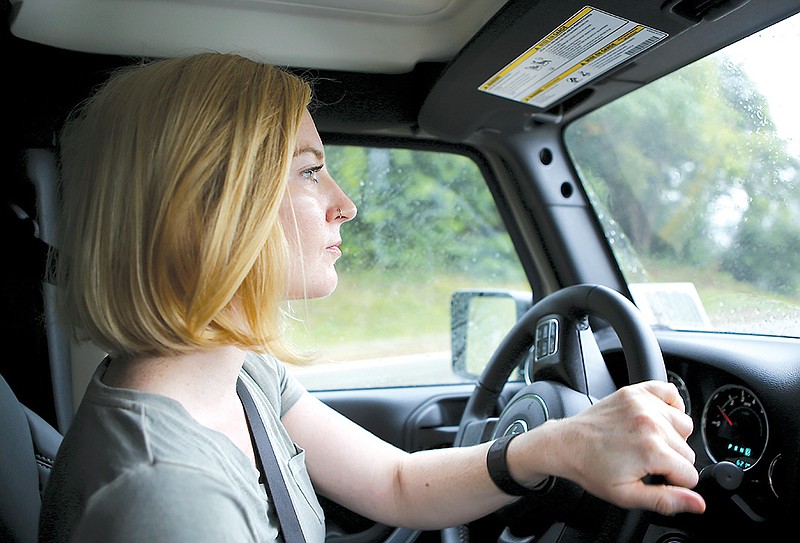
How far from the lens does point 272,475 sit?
125 cm

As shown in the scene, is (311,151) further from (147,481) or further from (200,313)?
(147,481)

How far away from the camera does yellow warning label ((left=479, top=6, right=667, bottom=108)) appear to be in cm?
141

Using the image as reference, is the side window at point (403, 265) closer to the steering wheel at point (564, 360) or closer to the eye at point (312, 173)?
the steering wheel at point (564, 360)

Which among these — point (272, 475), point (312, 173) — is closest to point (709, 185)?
point (312, 173)

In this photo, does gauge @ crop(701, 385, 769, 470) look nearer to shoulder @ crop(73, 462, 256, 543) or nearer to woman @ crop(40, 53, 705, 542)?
woman @ crop(40, 53, 705, 542)

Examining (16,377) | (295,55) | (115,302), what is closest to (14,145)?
(16,377)

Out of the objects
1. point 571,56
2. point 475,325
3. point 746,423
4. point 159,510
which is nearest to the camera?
point 159,510

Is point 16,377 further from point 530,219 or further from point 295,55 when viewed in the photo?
point 530,219

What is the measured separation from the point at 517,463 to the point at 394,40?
1141 millimetres

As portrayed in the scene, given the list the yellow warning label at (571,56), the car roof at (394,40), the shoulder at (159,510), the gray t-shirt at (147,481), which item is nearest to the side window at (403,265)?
the car roof at (394,40)

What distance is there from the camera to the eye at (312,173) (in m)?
1.30

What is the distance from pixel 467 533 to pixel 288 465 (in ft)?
1.68

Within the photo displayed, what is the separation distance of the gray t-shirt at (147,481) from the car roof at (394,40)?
3.03 feet

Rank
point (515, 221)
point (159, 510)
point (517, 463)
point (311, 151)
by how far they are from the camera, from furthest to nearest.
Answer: point (515, 221) → point (311, 151) → point (517, 463) → point (159, 510)
